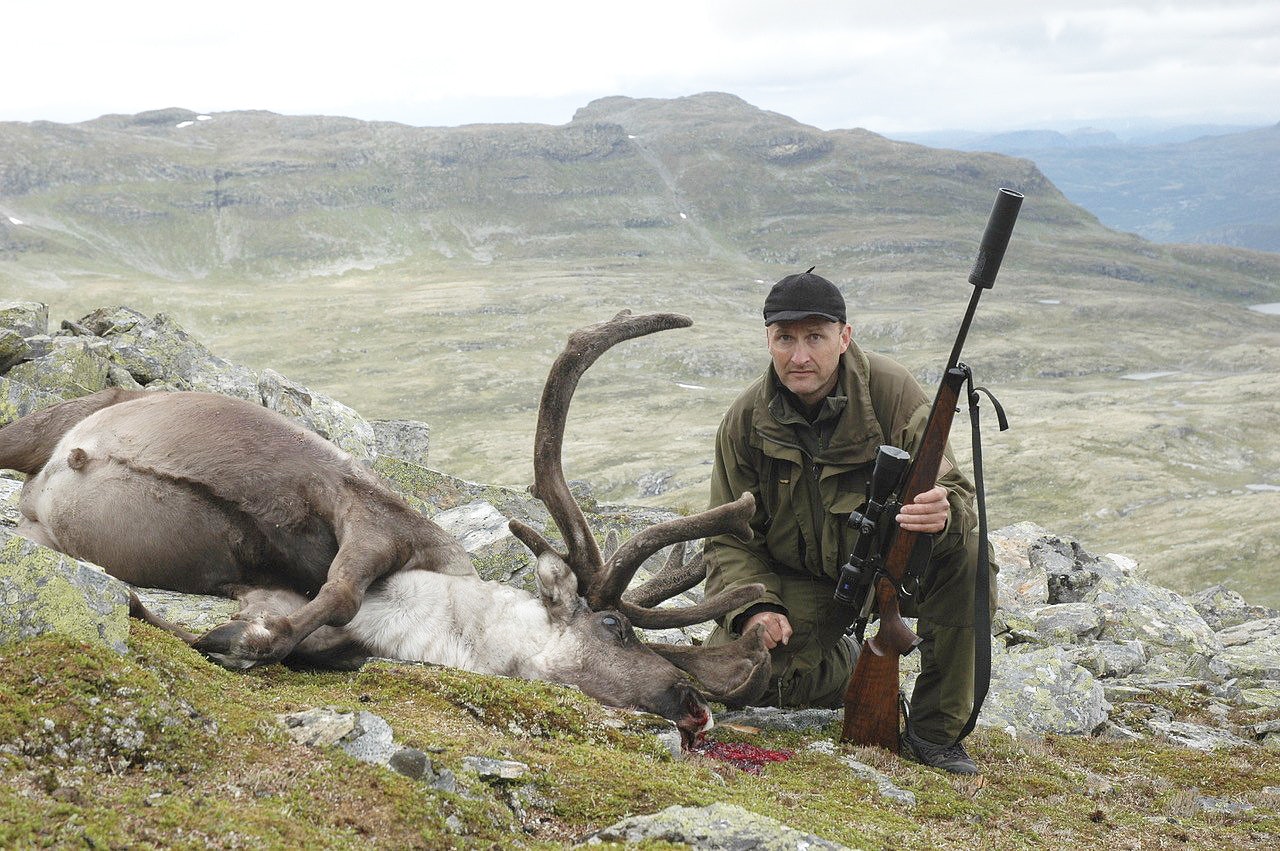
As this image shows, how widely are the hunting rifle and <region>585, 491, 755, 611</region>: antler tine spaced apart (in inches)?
40.5

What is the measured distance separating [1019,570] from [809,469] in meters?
14.6

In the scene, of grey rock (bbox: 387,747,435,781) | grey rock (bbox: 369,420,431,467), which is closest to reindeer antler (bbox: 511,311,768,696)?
grey rock (bbox: 387,747,435,781)

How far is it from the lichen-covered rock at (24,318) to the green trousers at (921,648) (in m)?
15.1

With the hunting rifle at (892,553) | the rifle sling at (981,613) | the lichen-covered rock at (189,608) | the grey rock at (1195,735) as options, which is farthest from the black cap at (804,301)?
the grey rock at (1195,735)

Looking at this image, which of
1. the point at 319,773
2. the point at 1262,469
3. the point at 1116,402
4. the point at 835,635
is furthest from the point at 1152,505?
the point at 319,773

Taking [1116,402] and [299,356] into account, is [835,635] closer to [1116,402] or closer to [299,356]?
[1116,402]

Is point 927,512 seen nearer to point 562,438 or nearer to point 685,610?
point 685,610

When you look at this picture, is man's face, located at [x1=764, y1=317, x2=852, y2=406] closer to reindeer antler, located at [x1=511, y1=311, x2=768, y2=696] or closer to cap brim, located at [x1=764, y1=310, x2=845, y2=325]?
cap brim, located at [x1=764, y1=310, x2=845, y2=325]

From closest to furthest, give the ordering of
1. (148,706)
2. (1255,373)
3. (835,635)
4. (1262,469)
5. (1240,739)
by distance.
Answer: (148,706) → (835,635) → (1240,739) → (1262,469) → (1255,373)

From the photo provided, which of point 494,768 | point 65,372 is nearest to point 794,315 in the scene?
point 494,768

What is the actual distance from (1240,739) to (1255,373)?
18229 cm

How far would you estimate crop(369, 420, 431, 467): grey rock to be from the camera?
2445 centimetres

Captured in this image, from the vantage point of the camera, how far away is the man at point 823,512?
30.7 ft

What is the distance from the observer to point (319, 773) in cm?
538
